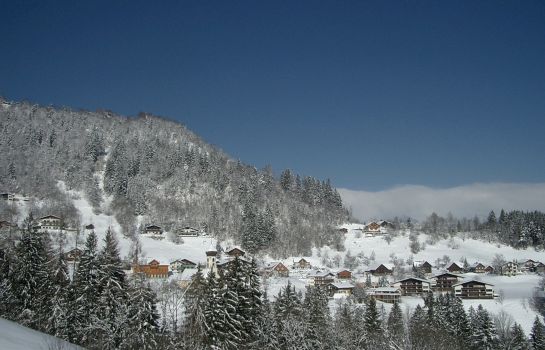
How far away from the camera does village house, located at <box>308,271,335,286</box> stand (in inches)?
3888

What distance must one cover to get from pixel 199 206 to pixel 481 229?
88.9 m

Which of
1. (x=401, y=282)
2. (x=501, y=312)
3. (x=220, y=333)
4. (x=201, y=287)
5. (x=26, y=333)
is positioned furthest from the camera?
(x=401, y=282)

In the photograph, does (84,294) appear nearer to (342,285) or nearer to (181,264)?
(181,264)

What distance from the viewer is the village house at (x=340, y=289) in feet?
311

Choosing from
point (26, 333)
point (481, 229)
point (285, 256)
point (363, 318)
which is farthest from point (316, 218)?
point (26, 333)

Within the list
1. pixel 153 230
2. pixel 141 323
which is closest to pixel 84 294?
pixel 141 323

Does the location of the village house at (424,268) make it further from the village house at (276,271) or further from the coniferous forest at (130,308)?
the coniferous forest at (130,308)

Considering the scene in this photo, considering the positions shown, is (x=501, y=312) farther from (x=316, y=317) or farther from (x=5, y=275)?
(x=5, y=275)

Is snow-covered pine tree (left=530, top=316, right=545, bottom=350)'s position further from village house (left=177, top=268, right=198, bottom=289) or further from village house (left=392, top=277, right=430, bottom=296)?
village house (left=177, top=268, right=198, bottom=289)

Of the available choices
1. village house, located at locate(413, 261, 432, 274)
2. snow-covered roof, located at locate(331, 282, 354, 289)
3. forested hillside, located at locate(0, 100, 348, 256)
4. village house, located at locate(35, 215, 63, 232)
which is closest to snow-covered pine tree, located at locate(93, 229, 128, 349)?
snow-covered roof, located at locate(331, 282, 354, 289)

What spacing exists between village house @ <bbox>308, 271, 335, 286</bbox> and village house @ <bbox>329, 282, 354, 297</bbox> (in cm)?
235

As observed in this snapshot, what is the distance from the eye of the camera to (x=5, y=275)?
41031 millimetres

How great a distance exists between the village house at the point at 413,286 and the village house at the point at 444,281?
3922 millimetres

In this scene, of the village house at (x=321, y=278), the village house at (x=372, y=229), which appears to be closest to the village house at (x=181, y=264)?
the village house at (x=321, y=278)
